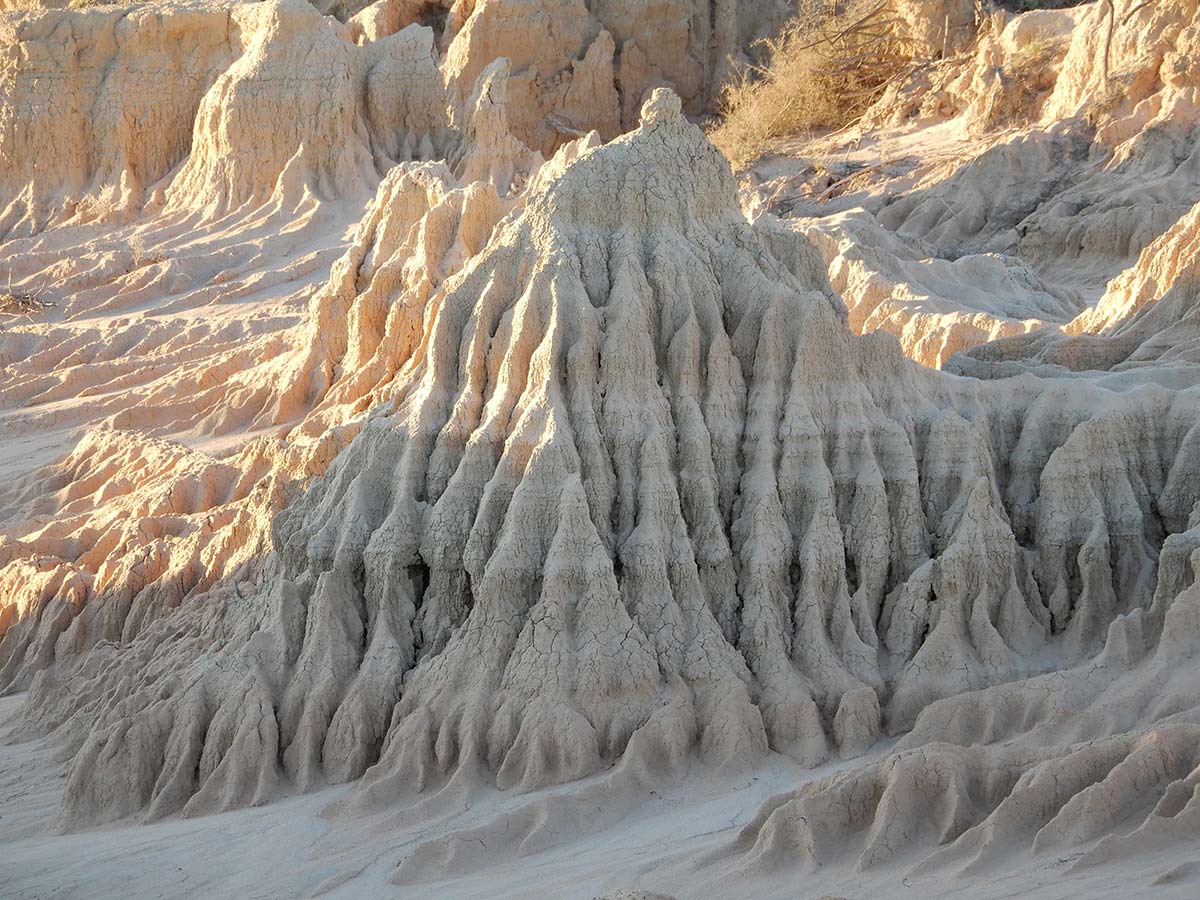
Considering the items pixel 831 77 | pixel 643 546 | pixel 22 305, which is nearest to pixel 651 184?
pixel 643 546

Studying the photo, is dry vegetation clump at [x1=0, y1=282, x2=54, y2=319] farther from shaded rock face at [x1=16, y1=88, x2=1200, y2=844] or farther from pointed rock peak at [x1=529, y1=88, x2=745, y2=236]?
pointed rock peak at [x1=529, y1=88, x2=745, y2=236]

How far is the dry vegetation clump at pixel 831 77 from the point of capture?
3588 centimetres

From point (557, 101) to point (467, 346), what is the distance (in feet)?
98.9

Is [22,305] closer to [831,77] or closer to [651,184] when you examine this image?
[651,184]

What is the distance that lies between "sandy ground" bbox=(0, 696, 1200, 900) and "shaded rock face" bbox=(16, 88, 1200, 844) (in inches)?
12.5

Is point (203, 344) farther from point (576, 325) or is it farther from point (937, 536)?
point (937, 536)

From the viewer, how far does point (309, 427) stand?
16281 millimetres

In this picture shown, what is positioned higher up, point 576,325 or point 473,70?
point 473,70

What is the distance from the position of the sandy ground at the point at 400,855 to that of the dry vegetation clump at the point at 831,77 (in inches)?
1091

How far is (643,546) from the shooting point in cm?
1045

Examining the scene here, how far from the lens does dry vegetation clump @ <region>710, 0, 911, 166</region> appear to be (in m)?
35.9

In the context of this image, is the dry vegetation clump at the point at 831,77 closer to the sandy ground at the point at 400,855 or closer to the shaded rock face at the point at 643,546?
the shaded rock face at the point at 643,546

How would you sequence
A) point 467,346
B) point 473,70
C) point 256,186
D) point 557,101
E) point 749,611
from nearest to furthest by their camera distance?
point 749,611, point 467,346, point 256,186, point 473,70, point 557,101

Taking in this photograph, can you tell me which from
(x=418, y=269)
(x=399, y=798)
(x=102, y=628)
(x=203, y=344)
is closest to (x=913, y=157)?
(x=203, y=344)
